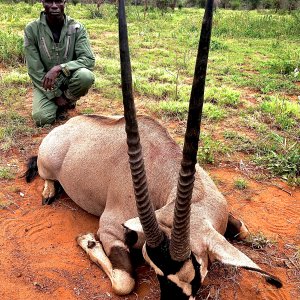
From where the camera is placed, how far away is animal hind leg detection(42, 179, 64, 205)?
5770mm

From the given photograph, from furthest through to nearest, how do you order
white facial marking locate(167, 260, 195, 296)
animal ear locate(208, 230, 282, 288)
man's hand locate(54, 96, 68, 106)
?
1. man's hand locate(54, 96, 68, 106)
2. white facial marking locate(167, 260, 195, 296)
3. animal ear locate(208, 230, 282, 288)

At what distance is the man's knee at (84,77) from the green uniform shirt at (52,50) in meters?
0.12

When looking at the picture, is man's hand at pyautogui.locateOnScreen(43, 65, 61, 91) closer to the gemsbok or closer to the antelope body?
the gemsbok

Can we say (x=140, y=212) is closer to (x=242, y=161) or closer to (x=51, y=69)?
(x=242, y=161)

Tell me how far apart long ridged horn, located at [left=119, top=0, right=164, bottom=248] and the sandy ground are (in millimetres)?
1011

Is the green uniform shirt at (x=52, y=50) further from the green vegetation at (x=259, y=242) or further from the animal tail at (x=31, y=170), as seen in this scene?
the green vegetation at (x=259, y=242)

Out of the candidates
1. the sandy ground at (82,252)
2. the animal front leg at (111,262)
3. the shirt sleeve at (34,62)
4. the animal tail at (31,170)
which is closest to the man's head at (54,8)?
the shirt sleeve at (34,62)

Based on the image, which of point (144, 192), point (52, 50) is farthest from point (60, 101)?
point (144, 192)

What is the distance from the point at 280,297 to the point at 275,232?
1081 mm

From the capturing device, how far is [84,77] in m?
8.07

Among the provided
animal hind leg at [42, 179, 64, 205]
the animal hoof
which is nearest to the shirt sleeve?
animal hind leg at [42, 179, 64, 205]

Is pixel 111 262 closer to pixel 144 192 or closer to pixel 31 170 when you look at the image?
pixel 144 192

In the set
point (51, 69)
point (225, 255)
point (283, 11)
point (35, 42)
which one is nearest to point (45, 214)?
point (225, 255)

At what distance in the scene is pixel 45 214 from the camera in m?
5.50
